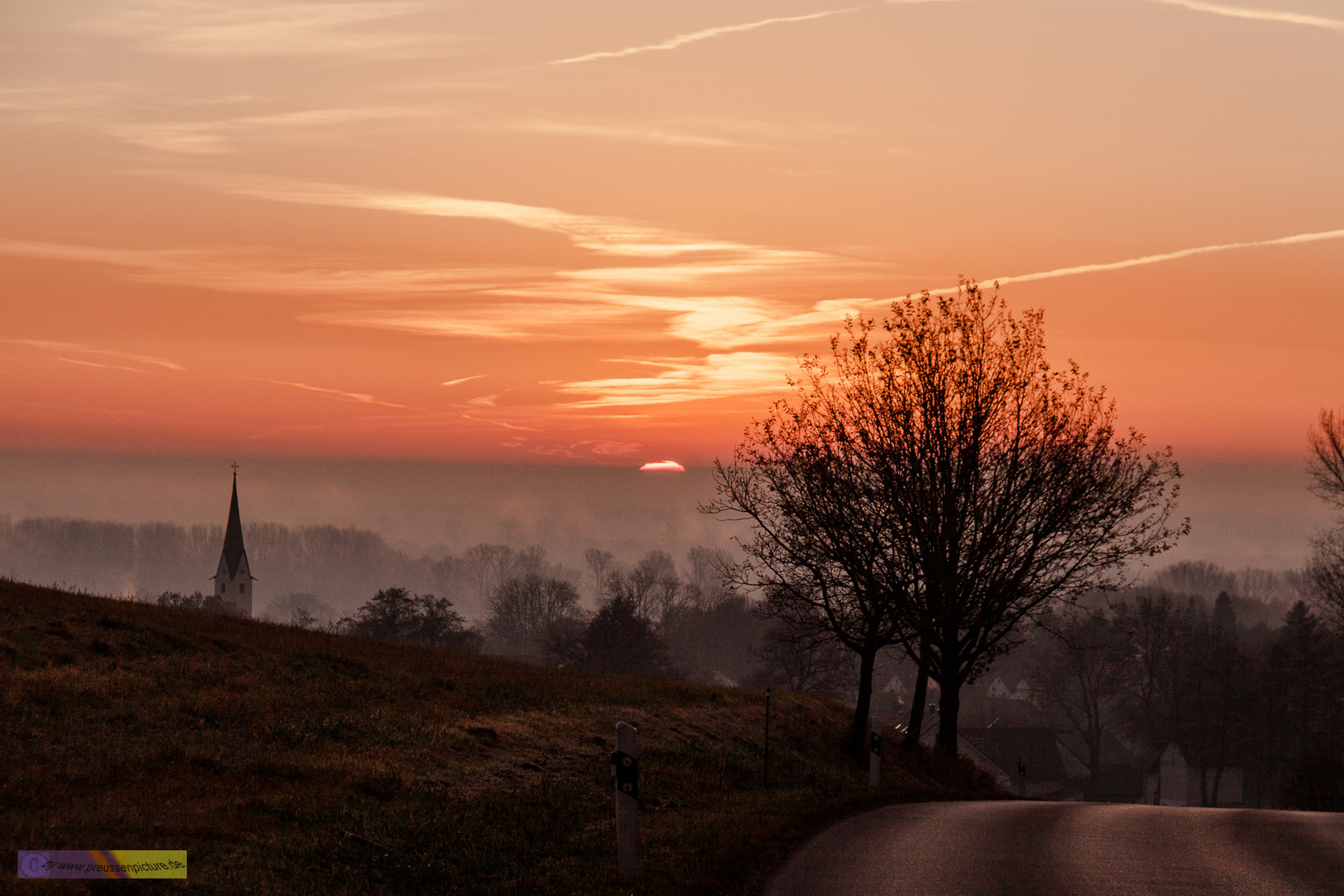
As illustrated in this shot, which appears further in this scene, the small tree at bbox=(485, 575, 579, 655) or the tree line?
the small tree at bbox=(485, 575, 579, 655)

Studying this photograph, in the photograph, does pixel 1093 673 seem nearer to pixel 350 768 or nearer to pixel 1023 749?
pixel 1023 749

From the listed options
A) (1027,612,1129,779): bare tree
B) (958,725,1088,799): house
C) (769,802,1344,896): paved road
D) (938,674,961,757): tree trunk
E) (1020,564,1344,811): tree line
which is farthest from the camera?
(958,725,1088,799): house

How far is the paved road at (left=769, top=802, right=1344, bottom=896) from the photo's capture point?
11.1 m

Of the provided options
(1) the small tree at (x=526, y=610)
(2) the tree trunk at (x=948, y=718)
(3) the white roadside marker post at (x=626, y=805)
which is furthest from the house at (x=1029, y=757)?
(3) the white roadside marker post at (x=626, y=805)

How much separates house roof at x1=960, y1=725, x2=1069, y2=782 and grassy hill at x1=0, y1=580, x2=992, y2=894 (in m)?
73.7

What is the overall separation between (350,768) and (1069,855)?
343 inches

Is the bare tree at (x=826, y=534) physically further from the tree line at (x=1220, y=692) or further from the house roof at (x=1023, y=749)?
the house roof at (x=1023, y=749)

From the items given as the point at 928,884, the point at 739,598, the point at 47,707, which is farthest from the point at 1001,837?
the point at 739,598

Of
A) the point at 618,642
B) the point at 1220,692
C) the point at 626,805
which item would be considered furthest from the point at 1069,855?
the point at 1220,692

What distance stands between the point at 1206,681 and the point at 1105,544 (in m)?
60.1

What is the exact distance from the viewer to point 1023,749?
97.1 meters

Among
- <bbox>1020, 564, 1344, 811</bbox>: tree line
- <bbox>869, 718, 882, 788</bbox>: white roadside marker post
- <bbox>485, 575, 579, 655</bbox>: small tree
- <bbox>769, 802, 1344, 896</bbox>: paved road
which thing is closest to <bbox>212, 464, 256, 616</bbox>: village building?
<bbox>485, 575, 579, 655</bbox>: small tree

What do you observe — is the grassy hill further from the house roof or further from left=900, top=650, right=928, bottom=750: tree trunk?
the house roof

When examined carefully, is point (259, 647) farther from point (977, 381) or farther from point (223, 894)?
point (977, 381)
